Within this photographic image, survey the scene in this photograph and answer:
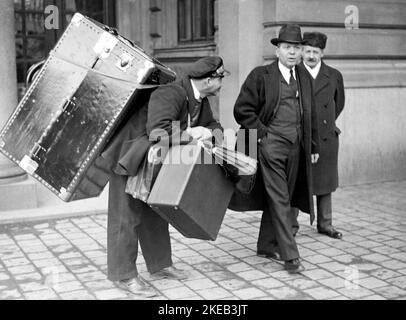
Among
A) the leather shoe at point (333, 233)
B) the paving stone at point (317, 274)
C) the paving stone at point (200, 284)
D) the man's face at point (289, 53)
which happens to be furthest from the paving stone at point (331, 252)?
the man's face at point (289, 53)

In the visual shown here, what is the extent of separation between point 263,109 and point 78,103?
1.56m

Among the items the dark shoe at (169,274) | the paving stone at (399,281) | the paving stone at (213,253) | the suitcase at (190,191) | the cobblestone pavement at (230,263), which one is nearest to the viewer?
the suitcase at (190,191)

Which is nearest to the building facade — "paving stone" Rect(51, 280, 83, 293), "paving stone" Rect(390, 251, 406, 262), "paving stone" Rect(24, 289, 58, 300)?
"paving stone" Rect(51, 280, 83, 293)

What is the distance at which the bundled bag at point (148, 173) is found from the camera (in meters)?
4.49

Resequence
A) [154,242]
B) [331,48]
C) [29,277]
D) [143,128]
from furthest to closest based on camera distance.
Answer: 1. [331,48]
2. [29,277]
3. [154,242]
4. [143,128]

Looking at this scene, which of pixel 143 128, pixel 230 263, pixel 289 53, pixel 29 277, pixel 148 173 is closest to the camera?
pixel 148 173

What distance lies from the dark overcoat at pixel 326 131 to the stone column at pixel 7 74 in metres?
3.24

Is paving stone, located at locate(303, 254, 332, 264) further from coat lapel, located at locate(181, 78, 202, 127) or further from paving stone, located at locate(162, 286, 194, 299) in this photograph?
coat lapel, located at locate(181, 78, 202, 127)

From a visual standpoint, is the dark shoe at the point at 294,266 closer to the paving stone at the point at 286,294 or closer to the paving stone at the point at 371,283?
the paving stone at the point at 286,294

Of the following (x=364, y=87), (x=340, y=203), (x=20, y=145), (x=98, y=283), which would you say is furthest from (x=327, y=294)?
(x=364, y=87)

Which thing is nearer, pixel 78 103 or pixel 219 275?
pixel 78 103

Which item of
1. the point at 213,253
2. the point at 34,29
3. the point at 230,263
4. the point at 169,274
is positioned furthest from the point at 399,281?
the point at 34,29

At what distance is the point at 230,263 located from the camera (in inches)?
218

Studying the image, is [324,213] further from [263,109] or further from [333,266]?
[263,109]
